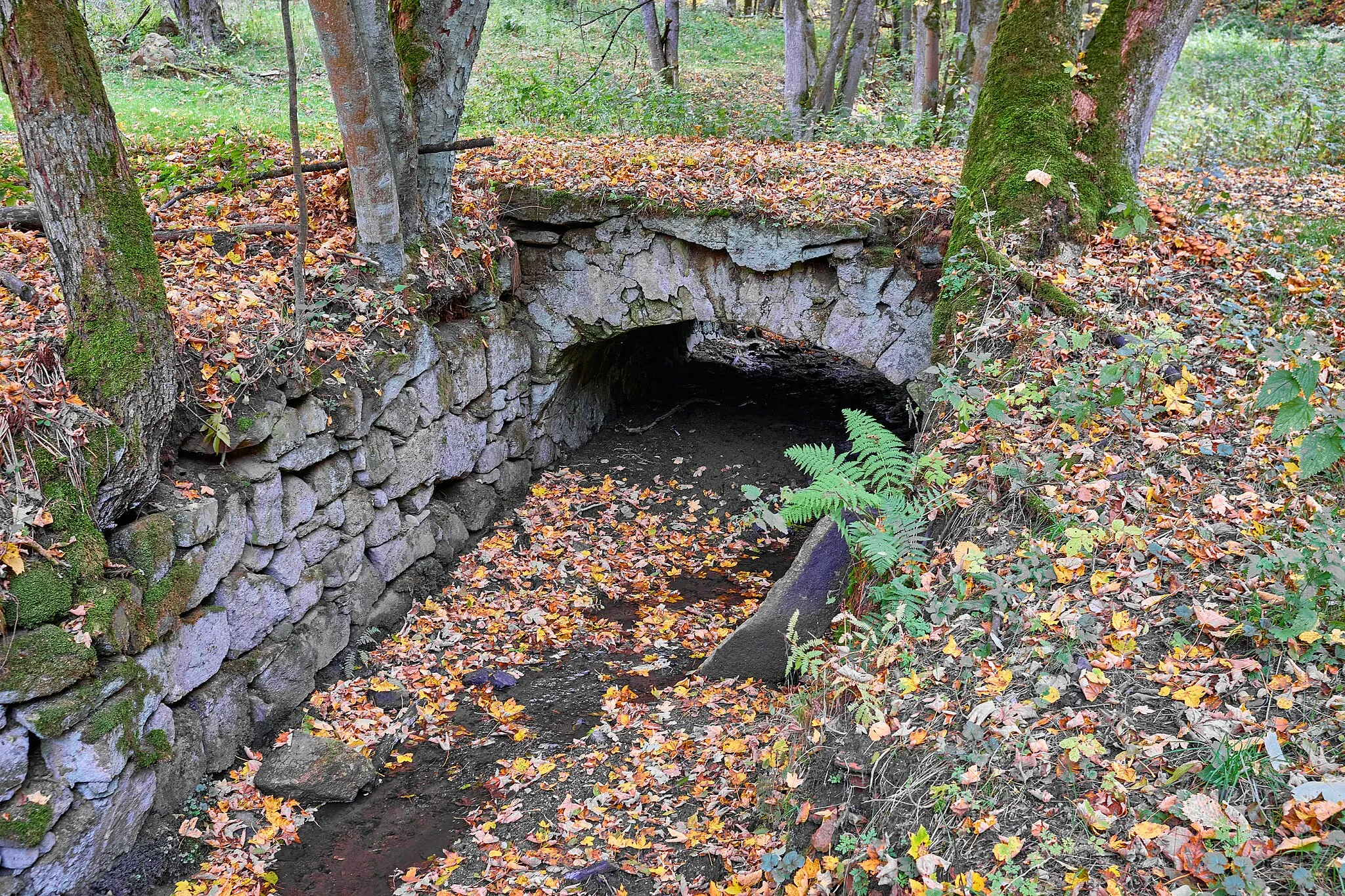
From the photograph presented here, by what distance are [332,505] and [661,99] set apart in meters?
6.66

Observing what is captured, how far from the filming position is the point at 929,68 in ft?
35.0

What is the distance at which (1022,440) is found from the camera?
3996 millimetres

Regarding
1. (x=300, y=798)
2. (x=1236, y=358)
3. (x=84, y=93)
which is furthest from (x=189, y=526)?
(x=1236, y=358)

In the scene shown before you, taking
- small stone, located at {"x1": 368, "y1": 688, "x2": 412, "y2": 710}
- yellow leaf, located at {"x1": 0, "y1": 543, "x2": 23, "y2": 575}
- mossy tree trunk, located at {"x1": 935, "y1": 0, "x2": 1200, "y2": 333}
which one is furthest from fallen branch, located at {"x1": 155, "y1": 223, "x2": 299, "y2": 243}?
mossy tree trunk, located at {"x1": 935, "y1": 0, "x2": 1200, "y2": 333}

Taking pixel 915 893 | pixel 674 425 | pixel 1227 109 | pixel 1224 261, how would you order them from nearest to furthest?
pixel 915 893 → pixel 1224 261 → pixel 674 425 → pixel 1227 109

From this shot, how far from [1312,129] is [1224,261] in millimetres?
4223

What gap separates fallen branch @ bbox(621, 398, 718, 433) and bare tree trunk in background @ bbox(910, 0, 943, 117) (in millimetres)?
4078

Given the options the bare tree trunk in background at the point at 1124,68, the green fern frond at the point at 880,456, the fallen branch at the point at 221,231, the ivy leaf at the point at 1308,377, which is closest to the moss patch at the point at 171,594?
the fallen branch at the point at 221,231

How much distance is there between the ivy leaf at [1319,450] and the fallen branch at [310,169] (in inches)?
194

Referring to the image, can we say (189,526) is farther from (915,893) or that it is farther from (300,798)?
(915,893)

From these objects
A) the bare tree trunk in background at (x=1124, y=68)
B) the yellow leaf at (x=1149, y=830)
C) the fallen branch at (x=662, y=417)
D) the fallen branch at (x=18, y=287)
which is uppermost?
the bare tree trunk in background at (x=1124, y=68)

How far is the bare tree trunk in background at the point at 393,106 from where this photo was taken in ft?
16.2

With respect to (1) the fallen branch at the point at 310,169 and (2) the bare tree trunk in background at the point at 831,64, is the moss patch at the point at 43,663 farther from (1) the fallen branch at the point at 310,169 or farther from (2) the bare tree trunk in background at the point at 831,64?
(2) the bare tree trunk in background at the point at 831,64

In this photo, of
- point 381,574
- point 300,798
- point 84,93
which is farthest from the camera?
point 381,574
